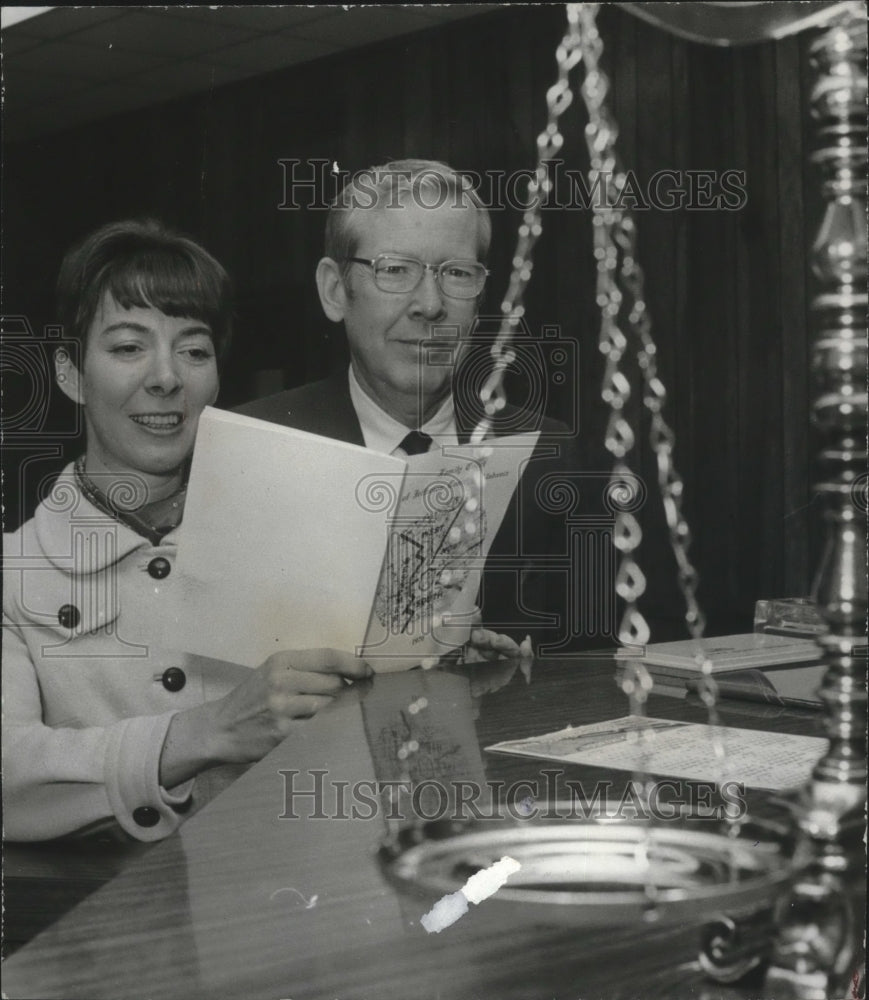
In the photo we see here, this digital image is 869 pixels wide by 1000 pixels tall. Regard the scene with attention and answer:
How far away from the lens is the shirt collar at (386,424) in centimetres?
115

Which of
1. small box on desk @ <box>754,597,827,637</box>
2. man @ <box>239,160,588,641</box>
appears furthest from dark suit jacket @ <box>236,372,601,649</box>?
small box on desk @ <box>754,597,827,637</box>

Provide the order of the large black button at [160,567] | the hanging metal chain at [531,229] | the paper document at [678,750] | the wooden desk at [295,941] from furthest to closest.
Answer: the large black button at [160,567], the hanging metal chain at [531,229], the paper document at [678,750], the wooden desk at [295,941]

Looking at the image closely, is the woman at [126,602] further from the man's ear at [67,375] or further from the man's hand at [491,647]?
the man's hand at [491,647]

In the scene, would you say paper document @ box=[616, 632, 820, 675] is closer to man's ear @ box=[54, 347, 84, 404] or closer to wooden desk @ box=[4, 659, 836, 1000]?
wooden desk @ box=[4, 659, 836, 1000]

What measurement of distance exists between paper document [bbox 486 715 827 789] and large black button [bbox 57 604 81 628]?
17.4 inches

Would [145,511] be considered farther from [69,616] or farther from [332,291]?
[332,291]

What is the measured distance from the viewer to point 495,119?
1.13m

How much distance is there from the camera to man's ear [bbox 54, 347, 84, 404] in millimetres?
1152

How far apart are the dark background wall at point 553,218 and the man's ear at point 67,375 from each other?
0.05 feet

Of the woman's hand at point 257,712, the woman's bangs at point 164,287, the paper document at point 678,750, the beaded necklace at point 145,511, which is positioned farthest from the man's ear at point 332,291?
the paper document at point 678,750

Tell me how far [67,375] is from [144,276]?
0.40 feet

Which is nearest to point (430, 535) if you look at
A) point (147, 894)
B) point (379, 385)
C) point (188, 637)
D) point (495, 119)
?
point (379, 385)

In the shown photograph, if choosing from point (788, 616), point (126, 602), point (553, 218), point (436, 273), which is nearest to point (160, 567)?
point (126, 602)

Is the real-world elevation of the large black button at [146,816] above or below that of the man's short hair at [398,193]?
below
